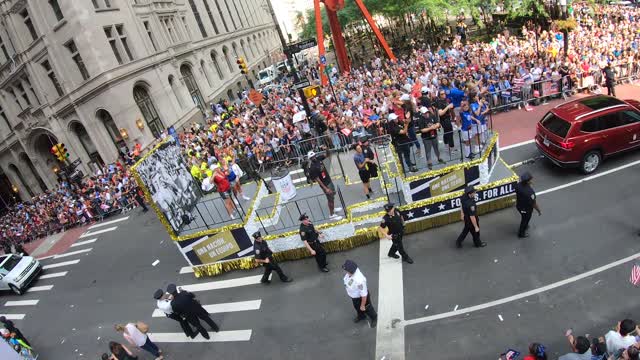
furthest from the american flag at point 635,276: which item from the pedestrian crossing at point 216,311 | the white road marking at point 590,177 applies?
the pedestrian crossing at point 216,311

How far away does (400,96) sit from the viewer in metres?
13.4

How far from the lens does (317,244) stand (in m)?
9.84

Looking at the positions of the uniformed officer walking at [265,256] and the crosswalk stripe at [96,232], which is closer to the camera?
the uniformed officer walking at [265,256]

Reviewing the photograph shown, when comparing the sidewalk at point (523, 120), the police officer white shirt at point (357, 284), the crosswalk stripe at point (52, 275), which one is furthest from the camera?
the crosswalk stripe at point (52, 275)

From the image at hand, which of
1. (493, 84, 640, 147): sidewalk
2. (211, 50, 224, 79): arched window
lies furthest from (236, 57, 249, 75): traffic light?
(211, 50, 224, 79): arched window

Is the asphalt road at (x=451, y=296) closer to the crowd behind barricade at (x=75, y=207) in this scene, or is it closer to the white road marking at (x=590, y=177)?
the white road marking at (x=590, y=177)

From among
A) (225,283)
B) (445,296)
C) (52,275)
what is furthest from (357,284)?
(52,275)

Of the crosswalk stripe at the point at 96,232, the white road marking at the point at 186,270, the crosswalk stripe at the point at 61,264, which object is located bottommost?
the white road marking at the point at 186,270

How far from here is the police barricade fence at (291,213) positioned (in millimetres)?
11243

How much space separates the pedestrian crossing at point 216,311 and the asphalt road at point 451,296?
42 mm

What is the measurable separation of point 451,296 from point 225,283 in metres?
6.60

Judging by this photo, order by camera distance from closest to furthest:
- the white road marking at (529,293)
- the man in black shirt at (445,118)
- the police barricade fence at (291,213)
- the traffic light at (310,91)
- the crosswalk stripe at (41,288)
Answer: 1. the white road marking at (529,293)
2. the man in black shirt at (445,118)
3. the police barricade fence at (291,213)
4. the traffic light at (310,91)
5. the crosswalk stripe at (41,288)

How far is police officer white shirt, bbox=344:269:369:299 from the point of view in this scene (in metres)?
7.43

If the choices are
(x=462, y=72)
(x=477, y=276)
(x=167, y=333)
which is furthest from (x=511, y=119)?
(x=167, y=333)
